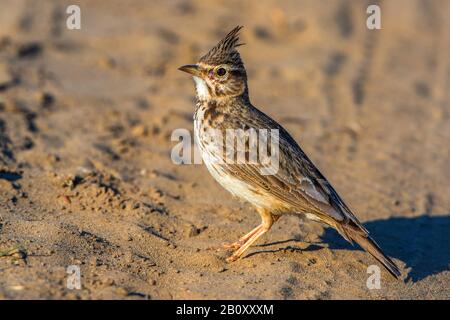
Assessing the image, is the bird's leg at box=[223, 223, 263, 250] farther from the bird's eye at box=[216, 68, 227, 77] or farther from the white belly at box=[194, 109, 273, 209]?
the bird's eye at box=[216, 68, 227, 77]

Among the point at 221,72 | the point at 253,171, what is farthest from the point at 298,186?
the point at 221,72

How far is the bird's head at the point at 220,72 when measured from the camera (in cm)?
710

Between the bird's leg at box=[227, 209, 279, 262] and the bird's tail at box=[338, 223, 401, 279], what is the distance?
2.15 ft

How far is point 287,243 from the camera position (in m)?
7.10

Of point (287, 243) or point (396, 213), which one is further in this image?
point (396, 213)

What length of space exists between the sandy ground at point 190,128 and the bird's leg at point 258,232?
0.07m

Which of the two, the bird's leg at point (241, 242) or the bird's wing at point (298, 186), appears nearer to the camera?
the bird's wing at point (298, 186)

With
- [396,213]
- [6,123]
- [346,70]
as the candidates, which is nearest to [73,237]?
[6,123]

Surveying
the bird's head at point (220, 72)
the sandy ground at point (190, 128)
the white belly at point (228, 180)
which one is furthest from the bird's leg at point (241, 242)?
the bird's head at point (220, 72)

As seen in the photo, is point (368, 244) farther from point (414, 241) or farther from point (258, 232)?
point (414, 241)

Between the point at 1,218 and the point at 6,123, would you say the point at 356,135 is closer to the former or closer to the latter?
the point at 6,123

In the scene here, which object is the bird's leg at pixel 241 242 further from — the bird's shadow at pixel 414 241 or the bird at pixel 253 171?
the bird's shadow at pixel 414 241

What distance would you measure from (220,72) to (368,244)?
6.87 ft

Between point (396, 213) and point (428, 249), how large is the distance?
0.78 meters
